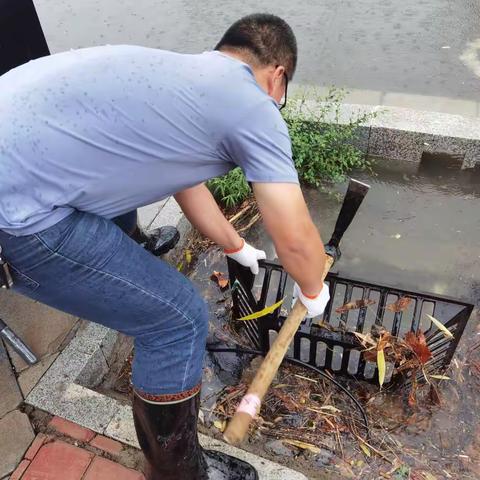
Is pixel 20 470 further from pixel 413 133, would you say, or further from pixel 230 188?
pixel 413 133

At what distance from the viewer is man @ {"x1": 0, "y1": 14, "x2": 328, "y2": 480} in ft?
4.93

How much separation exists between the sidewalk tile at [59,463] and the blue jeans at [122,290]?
0.65 m

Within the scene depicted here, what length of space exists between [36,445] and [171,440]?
0.81 m

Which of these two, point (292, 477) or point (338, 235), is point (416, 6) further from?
point (292, 477)

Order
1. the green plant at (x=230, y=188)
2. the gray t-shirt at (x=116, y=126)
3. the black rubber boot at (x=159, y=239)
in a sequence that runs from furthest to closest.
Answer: the green plant at (x=230, y=188)
the black rubber boot at (x=159, y=239)
the gray t-shirt at (x=116, y=126)

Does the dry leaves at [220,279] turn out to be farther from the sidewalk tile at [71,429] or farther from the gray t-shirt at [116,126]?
the gray t-shirt at [116,126]

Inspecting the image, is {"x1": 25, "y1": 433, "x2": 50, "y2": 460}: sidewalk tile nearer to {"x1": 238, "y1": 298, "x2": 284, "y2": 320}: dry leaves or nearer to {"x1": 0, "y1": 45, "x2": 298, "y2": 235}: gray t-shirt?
{"x1": 238, "y1": 298, "x2": 284, "y2": 320}: dry leaves

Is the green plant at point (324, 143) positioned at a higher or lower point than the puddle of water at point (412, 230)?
higher

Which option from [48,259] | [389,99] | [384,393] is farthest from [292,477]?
[389,99]

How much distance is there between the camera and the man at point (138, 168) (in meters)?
1.50

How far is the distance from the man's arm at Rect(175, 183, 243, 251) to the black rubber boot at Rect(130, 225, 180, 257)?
2.54 feet

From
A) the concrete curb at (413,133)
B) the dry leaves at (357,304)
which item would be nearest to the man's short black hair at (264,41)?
the dry leaves at (357,304)

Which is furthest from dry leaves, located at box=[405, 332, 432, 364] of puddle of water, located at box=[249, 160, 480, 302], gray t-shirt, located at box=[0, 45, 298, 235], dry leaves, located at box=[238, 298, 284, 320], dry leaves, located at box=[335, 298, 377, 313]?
gray t-shirt, located at box=[0, 45, 298, 235]

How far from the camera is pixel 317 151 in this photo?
390 centimetres
